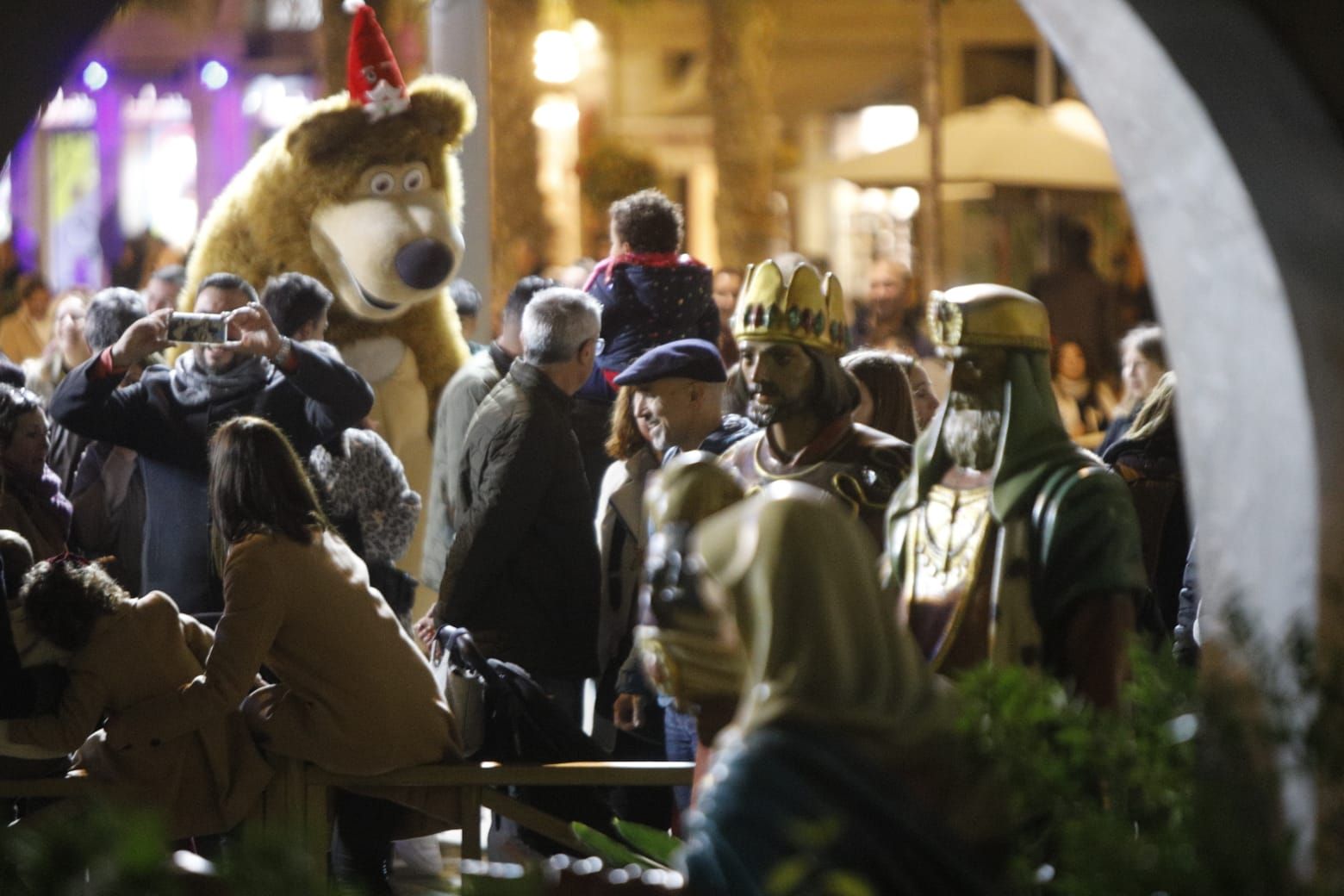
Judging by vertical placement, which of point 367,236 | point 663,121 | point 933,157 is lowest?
point 367,236

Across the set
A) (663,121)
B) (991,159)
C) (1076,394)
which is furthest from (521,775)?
(663,121)

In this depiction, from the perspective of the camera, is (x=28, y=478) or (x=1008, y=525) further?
(x=28, y=478)

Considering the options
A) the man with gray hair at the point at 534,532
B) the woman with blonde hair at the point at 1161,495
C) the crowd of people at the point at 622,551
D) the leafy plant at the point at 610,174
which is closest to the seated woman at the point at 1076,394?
the crowd of people at the point at 622,551

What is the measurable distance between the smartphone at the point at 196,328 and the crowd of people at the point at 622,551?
3 cm

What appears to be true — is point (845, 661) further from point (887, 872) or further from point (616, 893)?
point (616, 893)

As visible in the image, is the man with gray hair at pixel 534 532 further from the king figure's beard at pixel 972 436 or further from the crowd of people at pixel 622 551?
the king figure's beard at pixel 972 436

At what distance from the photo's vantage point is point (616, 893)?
3898mm

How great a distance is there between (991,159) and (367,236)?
9.12 metres

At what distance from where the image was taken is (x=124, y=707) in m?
5.74

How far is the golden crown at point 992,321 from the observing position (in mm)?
4570

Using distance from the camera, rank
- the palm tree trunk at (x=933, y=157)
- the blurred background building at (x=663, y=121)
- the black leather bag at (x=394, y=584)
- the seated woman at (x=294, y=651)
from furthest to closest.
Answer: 1. the blurred background building at (x=663, y=121)
2. the palm tree trunk at (x=933, y=157)
3. the black leather bag at (x=394, y=584)
4. the seated woman at (x=294, y=651)

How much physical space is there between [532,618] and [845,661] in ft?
11.5

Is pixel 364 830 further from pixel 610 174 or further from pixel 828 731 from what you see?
pixel 610 174

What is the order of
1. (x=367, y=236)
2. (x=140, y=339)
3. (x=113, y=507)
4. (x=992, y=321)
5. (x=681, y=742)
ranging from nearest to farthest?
(x=992, y=321)
(x=681, y=742)
(x=140, y=339)
(x=113, y=507)
(x=367, y=236)
